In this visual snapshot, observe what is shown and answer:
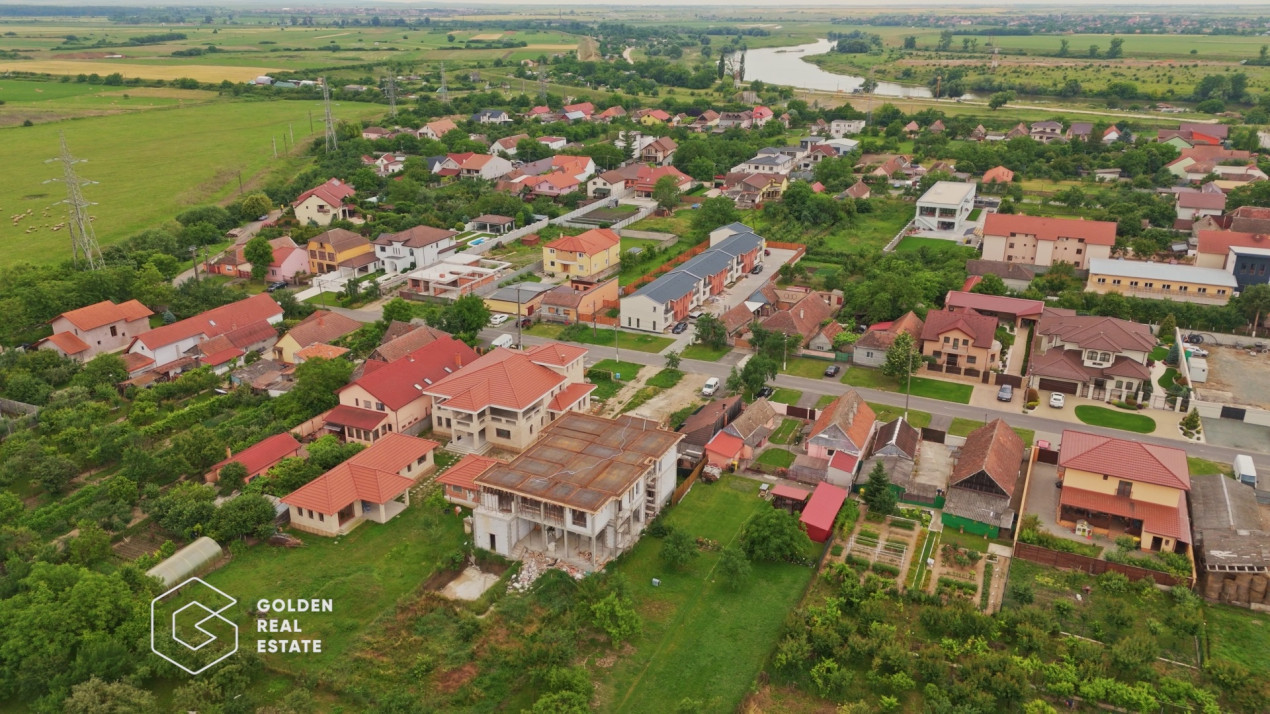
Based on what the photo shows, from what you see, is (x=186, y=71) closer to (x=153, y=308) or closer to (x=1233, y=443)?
(x=153, y=308)

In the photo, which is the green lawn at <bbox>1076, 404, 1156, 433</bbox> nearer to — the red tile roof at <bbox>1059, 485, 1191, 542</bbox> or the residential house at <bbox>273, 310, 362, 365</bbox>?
the red tile roof at <bbox>1059, 485, 1191, 542</bbox>

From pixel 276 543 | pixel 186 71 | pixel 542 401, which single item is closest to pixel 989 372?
pixel 542 401

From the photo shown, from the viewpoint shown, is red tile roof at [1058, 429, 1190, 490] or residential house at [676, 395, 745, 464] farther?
residential house at [676, 395, 745, 464]

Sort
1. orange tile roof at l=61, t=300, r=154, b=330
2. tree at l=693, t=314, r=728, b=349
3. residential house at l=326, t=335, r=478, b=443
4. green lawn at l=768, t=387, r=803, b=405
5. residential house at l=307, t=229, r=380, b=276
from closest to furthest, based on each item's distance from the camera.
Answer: residential house at l=326, t=335, r=478, b=443 → green lawn at l=768, t=387, r=803, b=405 → orange tile roof at l=61, t=300, r=154, b=330 → tree at l=693, t=314, r=728, b=349 → residential house at l=307, t=229, r=380, b=276

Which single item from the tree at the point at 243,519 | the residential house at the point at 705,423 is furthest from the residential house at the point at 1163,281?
the tree at the point at 243,519

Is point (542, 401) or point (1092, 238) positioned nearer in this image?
point (542, 401)

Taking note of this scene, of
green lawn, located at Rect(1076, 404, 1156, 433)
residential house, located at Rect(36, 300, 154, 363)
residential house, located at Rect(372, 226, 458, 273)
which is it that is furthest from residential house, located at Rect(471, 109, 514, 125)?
green lawn, located at Rect(1076, 404, 1156, 433)

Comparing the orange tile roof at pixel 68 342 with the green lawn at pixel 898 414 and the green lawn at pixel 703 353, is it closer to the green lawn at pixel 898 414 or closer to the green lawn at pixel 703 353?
the green lawn at pixel 703 353
